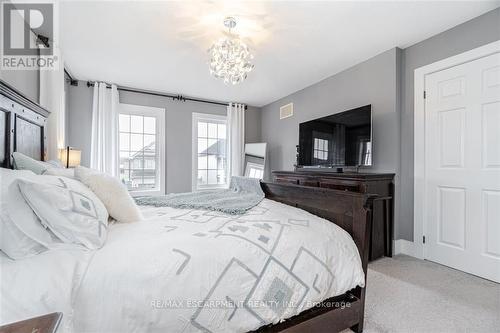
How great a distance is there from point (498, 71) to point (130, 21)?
11.3ft

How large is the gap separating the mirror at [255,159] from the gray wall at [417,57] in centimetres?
257

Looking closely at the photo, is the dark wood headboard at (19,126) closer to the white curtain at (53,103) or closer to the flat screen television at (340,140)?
the white curtain at (53,103)

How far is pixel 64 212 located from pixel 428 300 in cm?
244

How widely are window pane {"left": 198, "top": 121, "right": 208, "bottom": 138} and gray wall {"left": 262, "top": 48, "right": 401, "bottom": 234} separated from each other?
1.75m

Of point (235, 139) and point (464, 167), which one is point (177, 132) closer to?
point (235, 139)

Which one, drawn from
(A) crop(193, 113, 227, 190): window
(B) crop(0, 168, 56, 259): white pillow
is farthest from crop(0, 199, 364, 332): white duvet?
(A) crop(193, 113, 227, 190): window

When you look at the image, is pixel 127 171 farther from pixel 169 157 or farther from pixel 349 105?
pixel 349 105

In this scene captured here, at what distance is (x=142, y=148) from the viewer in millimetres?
4281

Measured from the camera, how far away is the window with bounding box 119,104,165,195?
4.13m

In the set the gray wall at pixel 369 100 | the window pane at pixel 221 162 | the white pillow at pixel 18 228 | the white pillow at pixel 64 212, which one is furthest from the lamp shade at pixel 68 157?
the gray wall at pixel 369 100

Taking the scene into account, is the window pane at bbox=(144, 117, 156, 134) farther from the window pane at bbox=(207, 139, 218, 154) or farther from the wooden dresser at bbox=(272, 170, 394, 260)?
the wooden dresser at bbox=(272, 170, 394, 260)

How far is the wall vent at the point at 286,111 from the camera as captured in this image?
4.43 metres

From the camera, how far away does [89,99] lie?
381 cm

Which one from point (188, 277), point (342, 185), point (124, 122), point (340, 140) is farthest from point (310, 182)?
point (124, 122)
